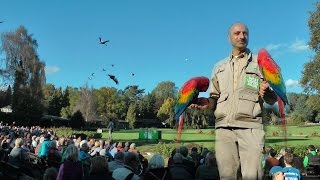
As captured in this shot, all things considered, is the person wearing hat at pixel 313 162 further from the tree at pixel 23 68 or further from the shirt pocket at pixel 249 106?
the tree at pixel 23 68

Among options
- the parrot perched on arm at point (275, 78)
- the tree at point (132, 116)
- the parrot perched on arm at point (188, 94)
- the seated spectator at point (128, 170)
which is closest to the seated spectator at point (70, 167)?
the seated spectator at point (128, 170)

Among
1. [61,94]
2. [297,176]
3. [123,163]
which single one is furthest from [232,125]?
[61,94]

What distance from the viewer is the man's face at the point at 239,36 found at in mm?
4637

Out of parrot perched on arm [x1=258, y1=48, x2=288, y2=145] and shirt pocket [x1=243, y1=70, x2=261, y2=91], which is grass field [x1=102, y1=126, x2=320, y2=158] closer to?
shirt pocket [x1=243, y1=70, x2=261, y2=91]

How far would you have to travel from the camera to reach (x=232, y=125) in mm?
4578

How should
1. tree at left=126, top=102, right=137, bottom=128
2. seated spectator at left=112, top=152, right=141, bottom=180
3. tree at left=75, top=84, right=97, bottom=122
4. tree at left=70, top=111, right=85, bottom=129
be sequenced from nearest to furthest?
seated spectator at left=112, top=152, right=141, bottom=180, tree at left=70, top=111, right=85, bottom=129, tree at left=75, top=84, right=97, bottom=122, tree at left=126, top=102, right=137, bottom=128

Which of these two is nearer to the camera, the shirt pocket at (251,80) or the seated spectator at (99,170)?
the shirt pocket at (251,80)

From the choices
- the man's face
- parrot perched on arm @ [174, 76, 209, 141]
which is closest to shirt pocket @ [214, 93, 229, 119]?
parrot perched on arm @ [174, 76, 209, 141]

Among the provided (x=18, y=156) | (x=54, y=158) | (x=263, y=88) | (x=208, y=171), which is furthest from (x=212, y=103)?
(x=18, y=156)

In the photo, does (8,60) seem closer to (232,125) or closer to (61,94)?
(61,94)

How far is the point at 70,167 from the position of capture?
796cm

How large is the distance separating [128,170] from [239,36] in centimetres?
411

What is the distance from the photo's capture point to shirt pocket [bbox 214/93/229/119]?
471 centimetres

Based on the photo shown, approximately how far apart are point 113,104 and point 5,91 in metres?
50.8
